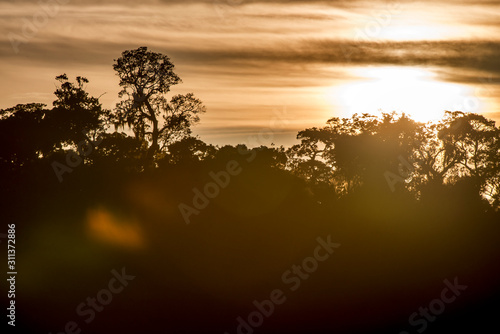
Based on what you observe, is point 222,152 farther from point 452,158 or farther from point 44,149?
point 452,158

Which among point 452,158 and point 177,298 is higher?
point 452,158

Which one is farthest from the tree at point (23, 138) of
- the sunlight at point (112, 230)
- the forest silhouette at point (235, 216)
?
the sunlight at point (112, 230)

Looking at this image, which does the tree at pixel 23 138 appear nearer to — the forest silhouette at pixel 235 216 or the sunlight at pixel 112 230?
the forest silhouette at pixel 235 216

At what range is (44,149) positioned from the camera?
2980 inches

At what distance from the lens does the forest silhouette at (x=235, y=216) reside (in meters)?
50.5

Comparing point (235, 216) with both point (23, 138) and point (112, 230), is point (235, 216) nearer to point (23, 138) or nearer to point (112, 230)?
point (112, 230)

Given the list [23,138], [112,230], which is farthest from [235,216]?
[23,138]

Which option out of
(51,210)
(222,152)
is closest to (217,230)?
(51,210)

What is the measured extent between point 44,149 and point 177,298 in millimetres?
32580

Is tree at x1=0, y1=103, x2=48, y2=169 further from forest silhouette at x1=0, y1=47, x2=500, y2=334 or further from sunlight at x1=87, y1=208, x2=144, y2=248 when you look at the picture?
sunlight at x1=87, y1=208, x2=144, y2=248

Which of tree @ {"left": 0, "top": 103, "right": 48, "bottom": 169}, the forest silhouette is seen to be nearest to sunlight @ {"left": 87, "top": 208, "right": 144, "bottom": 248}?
the forest silhouette

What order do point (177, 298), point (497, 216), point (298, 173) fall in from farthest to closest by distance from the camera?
point (298, 173), point (497, 216), point (177, 298)

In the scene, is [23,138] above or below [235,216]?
above

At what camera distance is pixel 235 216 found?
65125 mm
